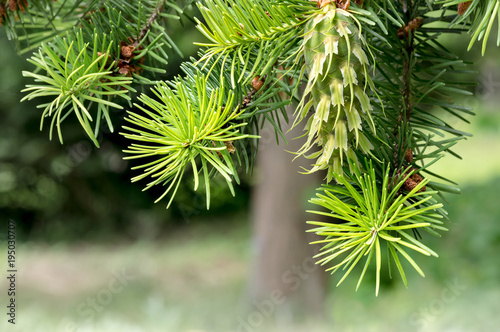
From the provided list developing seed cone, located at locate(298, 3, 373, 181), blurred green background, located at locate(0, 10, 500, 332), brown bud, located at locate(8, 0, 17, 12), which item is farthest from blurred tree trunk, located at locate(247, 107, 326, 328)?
developing seed cone, located at locate(298, 3, 373, 181)

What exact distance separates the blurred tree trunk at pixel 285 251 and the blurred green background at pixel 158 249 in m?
0.12

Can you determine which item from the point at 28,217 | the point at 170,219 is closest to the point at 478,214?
the point at 170,219

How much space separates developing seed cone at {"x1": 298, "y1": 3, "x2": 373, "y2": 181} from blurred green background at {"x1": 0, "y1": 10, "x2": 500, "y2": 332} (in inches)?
50.7

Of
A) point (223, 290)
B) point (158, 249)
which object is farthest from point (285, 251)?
point (158, 249)

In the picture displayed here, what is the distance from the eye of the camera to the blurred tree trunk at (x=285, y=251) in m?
2.89

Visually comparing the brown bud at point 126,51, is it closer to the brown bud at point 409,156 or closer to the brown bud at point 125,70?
the brown bud at point 125,70

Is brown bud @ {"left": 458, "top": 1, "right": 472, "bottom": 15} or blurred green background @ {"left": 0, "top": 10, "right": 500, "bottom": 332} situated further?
blurred green background @ {"left": 0, "top": 10, "right": 500, "bottom": 332}

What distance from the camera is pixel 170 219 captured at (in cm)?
522

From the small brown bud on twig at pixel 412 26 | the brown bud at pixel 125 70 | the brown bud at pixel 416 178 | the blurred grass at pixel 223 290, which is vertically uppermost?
the brown bud at pixel 125 70

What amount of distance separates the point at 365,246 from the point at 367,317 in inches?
101

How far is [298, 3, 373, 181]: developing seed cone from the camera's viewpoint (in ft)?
1.18

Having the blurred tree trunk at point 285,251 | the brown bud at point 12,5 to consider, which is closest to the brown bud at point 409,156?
the brown bud at point 12,5

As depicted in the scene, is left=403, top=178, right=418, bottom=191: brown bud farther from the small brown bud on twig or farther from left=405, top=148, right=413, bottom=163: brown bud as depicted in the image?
the small brown bud on twig

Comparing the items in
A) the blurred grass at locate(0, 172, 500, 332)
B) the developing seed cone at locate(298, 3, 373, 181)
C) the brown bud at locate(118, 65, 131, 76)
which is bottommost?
the blurred grass at locate(0, 172, 500, 332)
